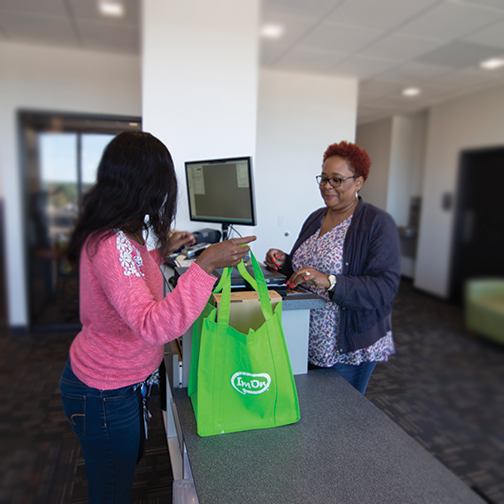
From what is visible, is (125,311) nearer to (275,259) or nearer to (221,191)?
(275,259)

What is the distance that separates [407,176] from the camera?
0.32 m

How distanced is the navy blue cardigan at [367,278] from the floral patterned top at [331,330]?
21 mm

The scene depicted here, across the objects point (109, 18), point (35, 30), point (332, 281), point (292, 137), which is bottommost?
point (332, 281)

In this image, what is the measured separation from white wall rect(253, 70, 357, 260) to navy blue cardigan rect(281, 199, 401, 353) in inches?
63.0

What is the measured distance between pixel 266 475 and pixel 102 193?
46cm

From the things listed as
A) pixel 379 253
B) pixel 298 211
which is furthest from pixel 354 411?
pixel 298 211

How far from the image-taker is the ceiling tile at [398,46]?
5.96 ft

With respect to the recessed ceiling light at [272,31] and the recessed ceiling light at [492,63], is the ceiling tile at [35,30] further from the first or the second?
the recessed ceiling light at [272,31]

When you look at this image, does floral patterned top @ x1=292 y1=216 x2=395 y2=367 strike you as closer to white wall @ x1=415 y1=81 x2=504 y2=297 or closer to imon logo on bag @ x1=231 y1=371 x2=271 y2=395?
imon logo on bag @ x1=231 y1=371 x2=271 y2=395

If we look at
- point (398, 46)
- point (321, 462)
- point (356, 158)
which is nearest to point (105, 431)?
point (321, 462)

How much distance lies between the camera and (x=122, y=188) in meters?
0.51

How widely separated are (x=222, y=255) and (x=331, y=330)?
0.49 m

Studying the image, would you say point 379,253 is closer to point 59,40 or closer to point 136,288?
point 136,288

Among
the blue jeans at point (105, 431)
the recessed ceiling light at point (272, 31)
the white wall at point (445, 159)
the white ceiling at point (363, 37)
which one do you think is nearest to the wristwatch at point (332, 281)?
the white ceiling at point (363, 37)
